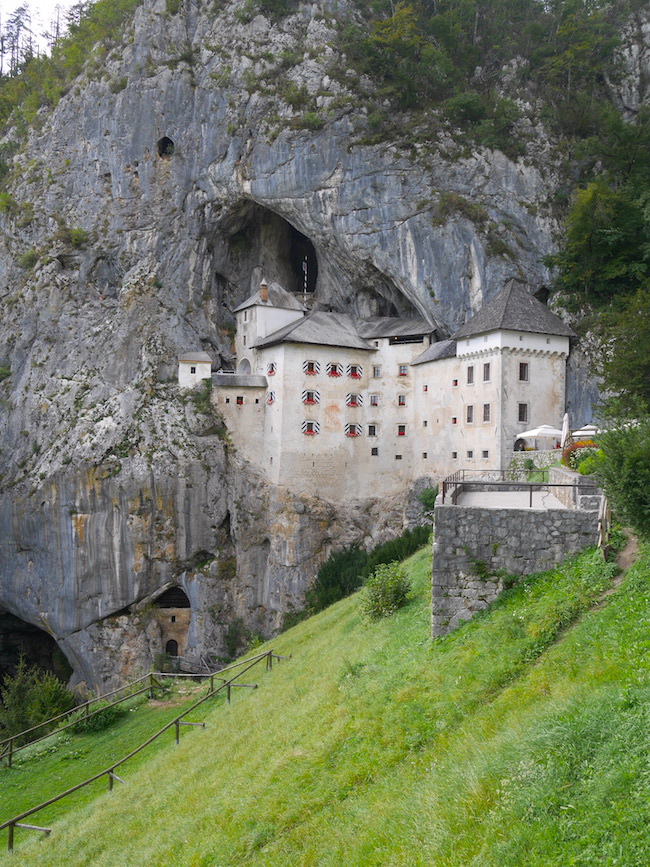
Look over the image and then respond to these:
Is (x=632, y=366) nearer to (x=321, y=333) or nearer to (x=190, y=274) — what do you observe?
(x=321, y=333)

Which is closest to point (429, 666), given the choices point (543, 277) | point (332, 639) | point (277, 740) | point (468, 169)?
point (277, 740)

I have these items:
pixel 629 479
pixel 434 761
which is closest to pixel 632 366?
pixel 629 479

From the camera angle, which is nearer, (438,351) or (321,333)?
(438,351)

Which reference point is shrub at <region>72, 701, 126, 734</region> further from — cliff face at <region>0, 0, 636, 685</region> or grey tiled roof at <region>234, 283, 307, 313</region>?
grey tiled roof at <region>234, 283, 307, 313</region>

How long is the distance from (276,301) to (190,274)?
7.55 m

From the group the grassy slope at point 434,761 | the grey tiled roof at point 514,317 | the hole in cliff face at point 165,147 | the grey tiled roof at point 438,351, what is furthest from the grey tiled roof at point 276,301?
the grassy slope at point 434,761

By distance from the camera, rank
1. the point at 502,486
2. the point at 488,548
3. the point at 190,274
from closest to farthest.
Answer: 1. the point at 488,548
2. the point at 502,486
3. the point at 190,274

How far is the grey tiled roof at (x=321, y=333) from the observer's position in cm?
4434

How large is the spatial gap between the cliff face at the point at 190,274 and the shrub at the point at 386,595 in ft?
90.4

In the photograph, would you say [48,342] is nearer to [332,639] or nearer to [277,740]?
[332,639]

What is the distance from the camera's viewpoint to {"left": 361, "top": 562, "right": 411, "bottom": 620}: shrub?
53.3 feet

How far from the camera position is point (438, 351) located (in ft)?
140

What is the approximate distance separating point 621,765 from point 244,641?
132ft

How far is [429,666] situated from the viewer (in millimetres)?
11461
